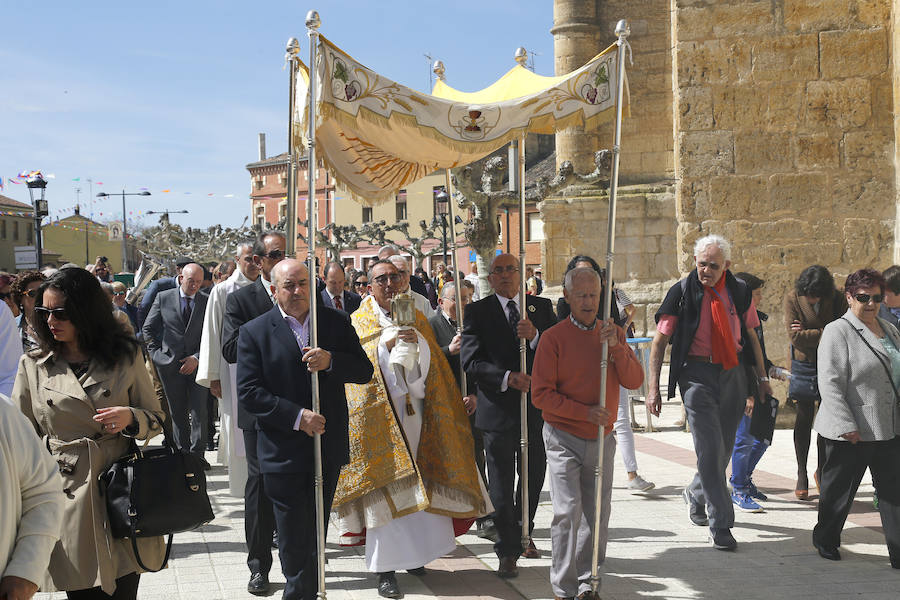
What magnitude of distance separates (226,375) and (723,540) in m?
3.54

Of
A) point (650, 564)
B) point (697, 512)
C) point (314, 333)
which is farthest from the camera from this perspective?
point (697, 512)

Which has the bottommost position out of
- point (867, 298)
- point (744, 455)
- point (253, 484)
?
point (744, 455)

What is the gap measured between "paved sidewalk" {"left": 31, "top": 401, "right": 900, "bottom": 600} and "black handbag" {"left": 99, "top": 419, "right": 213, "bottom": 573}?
5.92 ft

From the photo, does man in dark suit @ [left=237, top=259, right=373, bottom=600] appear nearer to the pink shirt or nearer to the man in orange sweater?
the man in orange sweater

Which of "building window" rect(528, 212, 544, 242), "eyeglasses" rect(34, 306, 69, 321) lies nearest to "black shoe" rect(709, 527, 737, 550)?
"eyeglasses" rect(34, 306, 69, 321)

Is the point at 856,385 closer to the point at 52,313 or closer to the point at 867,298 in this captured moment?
the point at 867,298

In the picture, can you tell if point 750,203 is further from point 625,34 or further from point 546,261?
point 546,261

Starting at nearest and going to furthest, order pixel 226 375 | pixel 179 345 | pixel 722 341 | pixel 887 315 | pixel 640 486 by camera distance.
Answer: pixel 722 341 → pixel 226 375 → pixel 887 315 → pixel 640 486 → pixel 179 345

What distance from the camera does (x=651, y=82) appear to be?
18.5m

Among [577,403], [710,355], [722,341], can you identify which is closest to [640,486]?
[710,355]

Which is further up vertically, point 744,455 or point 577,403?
point 577,403

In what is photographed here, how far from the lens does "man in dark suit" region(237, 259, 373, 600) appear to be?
475cm

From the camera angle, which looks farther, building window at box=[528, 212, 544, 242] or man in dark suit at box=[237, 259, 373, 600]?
building window at box=[528, 212, 544, 242]

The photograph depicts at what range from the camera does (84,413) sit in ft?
A: 12.3
